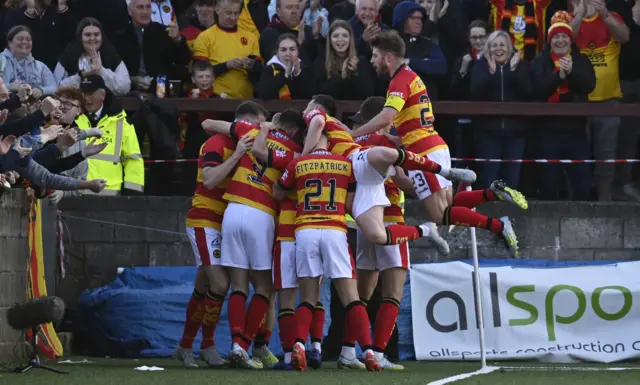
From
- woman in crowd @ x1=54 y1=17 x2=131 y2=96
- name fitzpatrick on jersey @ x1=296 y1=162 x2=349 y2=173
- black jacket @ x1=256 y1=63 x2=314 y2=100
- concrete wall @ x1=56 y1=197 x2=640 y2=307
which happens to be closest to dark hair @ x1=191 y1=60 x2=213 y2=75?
black jacket @ x1=256 y1=63 x2=314 y2=100

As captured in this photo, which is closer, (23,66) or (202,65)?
(23,66)

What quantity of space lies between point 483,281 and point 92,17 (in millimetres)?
5801

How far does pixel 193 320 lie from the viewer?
1312 cm

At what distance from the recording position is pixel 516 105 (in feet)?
53.0

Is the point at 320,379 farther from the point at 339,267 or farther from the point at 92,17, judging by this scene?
the point at 92,17

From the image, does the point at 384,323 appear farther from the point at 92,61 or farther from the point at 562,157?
the point at 92,61

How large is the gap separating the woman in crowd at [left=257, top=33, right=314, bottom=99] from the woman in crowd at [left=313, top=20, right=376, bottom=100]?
0.17 meters

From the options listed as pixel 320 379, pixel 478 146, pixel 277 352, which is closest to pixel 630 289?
pixel 478 146

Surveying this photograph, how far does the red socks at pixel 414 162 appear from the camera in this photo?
1174 centimetres

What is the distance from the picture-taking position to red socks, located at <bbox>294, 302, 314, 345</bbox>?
1199 cm

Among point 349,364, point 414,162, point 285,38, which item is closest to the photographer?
point 414,162

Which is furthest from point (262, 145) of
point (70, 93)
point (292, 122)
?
point (70, 93)

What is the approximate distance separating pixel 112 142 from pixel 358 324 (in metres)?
4.51

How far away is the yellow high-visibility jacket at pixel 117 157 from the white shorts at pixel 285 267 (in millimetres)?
3445
